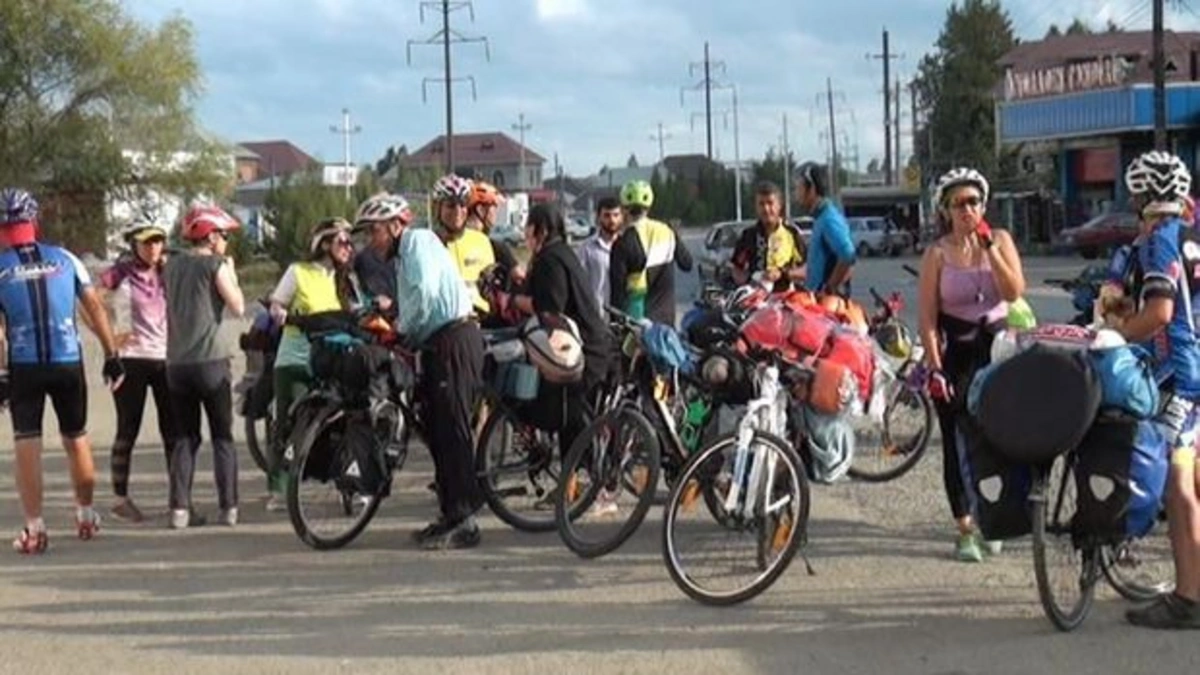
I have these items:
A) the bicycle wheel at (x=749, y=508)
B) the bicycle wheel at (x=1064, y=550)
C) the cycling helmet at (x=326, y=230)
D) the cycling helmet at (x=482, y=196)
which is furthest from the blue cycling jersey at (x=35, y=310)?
the bicycle wheel at (x=1064, y=550)

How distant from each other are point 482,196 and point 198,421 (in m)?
2.46

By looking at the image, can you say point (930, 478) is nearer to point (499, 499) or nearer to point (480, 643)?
point (499, 499)

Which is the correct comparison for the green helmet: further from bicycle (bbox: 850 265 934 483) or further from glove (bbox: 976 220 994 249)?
glove (bbox: 976 220 994 249)

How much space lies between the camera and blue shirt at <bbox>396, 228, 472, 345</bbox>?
892 centimetres

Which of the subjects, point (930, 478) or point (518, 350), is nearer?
point (518, 350)

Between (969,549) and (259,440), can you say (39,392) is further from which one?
(969,549)

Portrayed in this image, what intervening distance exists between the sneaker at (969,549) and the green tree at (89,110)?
4268 centimetres

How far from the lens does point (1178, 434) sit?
6.88m

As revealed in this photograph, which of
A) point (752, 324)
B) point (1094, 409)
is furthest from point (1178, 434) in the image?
point (752, 324)

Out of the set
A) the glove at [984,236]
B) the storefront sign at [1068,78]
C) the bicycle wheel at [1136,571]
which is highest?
the storefront sign at [1068,78]

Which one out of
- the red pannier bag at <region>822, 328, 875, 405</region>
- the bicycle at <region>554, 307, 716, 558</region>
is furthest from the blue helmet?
the red pannier bag at <region>822, 328, 875, 405</region>

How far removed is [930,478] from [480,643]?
4.60 m

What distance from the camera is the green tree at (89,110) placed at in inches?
1896

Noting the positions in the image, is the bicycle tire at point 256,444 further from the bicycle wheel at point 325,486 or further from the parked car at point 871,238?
the parked car at point 871,238
